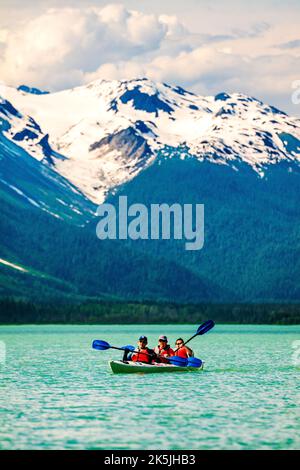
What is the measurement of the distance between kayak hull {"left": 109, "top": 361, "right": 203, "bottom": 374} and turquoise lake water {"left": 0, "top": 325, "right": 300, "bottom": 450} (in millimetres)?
625

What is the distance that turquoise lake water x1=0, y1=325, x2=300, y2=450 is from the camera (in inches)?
2495

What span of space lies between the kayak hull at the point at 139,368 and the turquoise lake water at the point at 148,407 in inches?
24.6

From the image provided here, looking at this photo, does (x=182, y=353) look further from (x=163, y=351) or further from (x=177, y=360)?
(x=163, y=351)

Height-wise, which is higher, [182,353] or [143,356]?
[182,353]

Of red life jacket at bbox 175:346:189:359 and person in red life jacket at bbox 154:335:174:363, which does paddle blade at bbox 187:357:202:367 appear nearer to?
red life jacket at bbox 175:346:189:359

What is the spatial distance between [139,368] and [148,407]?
2020 centimetres

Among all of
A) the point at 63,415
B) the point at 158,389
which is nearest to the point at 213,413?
the point at 63,415

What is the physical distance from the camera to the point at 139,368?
3841 inches

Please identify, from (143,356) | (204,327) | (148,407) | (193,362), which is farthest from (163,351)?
(148,407)

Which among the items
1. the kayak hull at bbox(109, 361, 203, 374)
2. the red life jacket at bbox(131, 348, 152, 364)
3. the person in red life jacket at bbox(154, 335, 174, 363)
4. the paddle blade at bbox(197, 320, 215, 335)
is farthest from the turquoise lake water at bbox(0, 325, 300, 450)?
the paddle blade at bbox(197, 320, 215, 335)

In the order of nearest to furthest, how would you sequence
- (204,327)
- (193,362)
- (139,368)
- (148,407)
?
1. (148,407)
2. (139,368)
3. (193,362)
4. (204,327)
